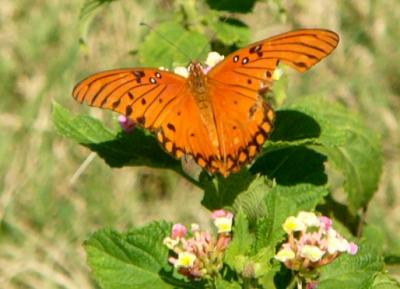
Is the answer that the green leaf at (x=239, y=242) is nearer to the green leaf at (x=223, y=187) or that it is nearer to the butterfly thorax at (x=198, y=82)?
the green leaf at (x=223, y=187)

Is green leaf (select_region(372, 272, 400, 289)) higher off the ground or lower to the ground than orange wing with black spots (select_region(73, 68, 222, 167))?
lower

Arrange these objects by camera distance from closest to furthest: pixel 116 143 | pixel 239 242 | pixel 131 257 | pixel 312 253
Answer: pixel 312 253 < pixel 239 242 < pixel 131 257 < pixel 116 143

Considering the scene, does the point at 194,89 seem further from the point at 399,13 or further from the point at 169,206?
the point at 399,13

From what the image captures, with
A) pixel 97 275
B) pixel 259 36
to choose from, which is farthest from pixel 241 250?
pixel 259 36

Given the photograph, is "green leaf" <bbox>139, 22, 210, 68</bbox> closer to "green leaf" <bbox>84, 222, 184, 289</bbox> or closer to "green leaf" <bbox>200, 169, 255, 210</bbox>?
"green leaf" <bbox>200, 169, 255, 210</bbox>

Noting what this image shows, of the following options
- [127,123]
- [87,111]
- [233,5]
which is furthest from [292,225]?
[87,111]

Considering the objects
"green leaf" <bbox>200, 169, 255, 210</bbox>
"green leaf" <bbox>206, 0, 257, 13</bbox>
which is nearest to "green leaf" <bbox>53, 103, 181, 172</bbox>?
"green leaf" <bbox>200, 169, 255, 210</bbox>

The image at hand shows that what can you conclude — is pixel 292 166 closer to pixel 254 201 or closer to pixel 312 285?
pixel 254 201

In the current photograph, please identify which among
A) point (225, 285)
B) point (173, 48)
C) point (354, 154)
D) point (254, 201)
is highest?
point (173, 48)

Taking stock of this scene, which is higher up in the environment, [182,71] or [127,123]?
[182,71]
